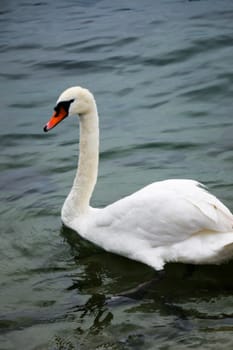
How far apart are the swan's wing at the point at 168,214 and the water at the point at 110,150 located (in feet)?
0.99

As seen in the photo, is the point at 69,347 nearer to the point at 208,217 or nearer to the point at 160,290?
the point at 160,290

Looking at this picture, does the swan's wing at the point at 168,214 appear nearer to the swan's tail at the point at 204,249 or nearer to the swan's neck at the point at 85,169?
the swan's tail at the point at 204,249

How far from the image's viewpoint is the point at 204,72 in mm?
11227

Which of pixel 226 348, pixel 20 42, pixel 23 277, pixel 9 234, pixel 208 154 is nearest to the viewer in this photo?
pixel 226 348

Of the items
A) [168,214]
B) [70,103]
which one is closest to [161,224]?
[168,214]

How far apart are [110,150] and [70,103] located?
85.5 inches

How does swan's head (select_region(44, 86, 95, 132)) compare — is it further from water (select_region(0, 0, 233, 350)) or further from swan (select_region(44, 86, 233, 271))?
water (select_region(0, 0, 233, 350))

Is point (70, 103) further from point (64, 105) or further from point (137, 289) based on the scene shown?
point (137, 289)

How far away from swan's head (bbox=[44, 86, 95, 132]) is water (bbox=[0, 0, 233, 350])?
1.01m

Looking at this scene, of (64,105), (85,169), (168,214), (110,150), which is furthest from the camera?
(110,150)

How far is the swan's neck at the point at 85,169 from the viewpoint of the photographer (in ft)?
22.6

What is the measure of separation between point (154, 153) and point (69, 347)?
12.3 feet

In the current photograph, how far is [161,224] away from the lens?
19.8 ft

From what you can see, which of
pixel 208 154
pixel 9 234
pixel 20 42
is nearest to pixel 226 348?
pixel 9 234
